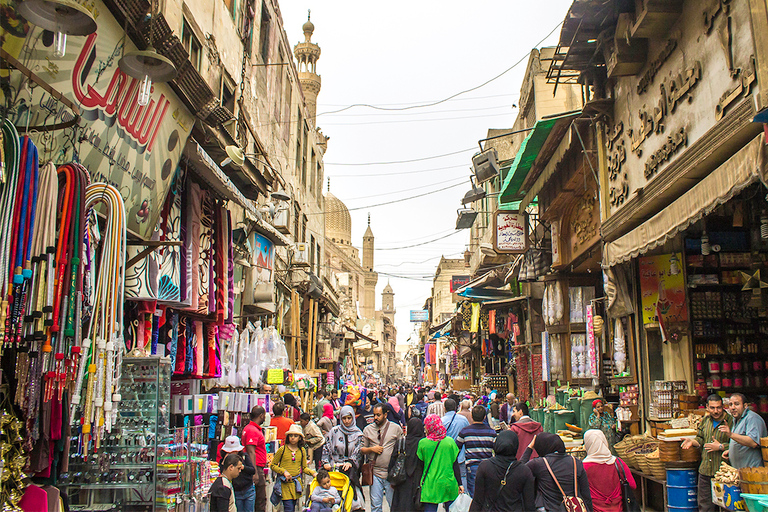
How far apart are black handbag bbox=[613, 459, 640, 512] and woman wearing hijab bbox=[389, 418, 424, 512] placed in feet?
6.67

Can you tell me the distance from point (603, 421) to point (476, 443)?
114 inches

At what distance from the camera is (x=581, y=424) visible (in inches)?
416

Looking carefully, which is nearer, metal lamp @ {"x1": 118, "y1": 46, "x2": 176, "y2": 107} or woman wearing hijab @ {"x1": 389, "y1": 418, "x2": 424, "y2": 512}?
metal lamp @ {"x1": 118, "y1": 46, "x2": 176, "y2": 107}

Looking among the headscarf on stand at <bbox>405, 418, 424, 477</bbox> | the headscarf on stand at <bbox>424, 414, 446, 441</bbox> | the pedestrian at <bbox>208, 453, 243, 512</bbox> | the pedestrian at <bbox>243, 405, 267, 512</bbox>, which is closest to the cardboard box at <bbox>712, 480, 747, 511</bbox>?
the headscarf on stand at <bbox>424, 414, 446, 441</bbox>

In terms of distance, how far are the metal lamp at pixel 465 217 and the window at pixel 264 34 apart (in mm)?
10384

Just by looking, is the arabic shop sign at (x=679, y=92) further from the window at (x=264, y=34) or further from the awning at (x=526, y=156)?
the window at (x=264, y=34)

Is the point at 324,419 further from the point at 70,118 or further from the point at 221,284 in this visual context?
the point at 70,118

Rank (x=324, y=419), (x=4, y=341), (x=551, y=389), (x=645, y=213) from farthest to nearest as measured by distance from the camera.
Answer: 1. (x=551, y=389)
2. (x=324, y=419)
3. (x=645, y=213)
4. (x=4, y=341)

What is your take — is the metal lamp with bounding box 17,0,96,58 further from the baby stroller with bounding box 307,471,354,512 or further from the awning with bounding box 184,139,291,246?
the baby stroller with bounding box 307,471,354,512

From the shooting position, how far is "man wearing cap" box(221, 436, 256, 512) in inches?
271

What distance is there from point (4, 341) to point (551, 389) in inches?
472

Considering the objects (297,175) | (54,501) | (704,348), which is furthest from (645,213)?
(297,175)

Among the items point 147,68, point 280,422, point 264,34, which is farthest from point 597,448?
point 264,34

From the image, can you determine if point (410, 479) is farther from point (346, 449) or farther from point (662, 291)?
point (662, 291)
